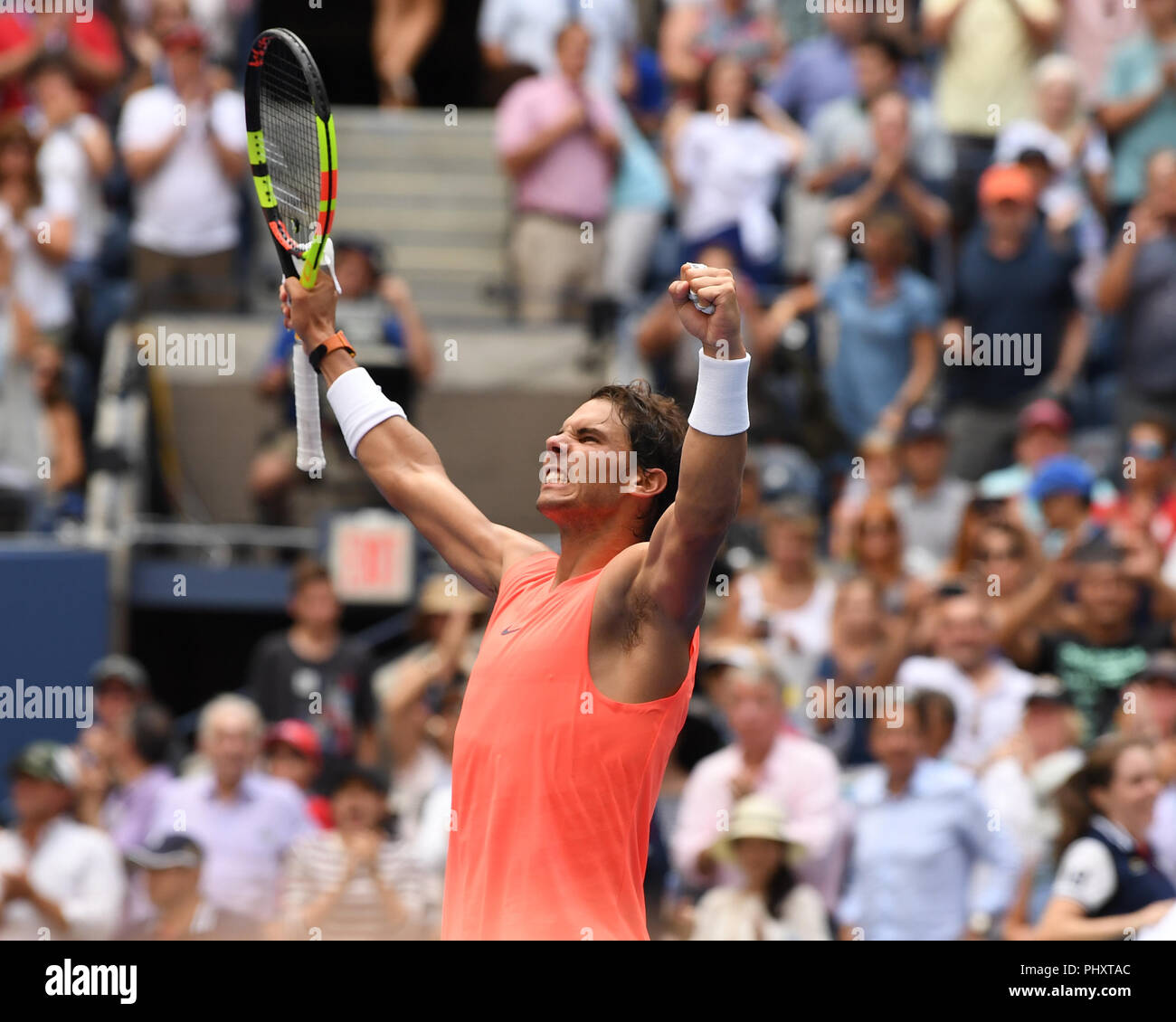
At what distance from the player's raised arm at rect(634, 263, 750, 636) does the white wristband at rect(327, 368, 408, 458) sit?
1028 millimetres

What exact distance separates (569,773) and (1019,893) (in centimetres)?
353

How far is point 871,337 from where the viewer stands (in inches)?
386

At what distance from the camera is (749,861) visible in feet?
23.0

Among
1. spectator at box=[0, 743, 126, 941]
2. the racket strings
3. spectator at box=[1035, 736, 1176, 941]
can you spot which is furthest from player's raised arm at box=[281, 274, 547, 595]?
spectator at box=[0, 743, 126, 941]

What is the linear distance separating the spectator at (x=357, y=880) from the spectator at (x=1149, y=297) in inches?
158

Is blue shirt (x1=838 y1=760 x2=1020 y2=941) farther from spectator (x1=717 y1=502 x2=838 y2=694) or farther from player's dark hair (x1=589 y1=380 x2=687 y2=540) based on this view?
player's dark hair (x1=589 y1=380 x2=687 y2=540)

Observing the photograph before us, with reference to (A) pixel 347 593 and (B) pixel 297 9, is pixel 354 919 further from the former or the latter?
(B) pixel 297 9

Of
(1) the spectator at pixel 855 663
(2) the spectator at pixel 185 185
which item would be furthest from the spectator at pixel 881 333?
(2) the spectator at pixel 185 185

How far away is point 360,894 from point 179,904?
66cm

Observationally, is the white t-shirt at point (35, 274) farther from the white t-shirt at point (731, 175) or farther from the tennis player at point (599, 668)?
the tennis player at point (599, 668)

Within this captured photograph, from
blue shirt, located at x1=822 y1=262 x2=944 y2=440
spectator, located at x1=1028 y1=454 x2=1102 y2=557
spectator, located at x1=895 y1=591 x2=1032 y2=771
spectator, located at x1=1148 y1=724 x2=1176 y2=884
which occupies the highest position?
blue shirt, located at x1=822 y1=262 x2=944 y2=440

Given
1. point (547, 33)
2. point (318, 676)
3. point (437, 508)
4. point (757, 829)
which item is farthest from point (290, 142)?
point (547, 33)

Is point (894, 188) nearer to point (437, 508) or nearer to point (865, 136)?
point (865, 136)

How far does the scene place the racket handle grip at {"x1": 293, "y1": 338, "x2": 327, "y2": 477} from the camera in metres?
4.71
